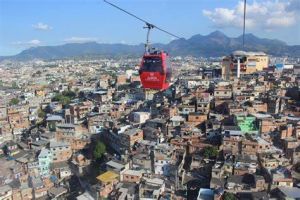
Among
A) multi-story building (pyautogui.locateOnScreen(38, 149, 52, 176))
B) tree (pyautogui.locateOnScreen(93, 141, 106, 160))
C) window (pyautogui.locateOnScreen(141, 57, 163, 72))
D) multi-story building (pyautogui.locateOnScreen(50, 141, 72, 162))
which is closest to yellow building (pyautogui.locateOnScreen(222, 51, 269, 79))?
tree (pyautogui.locateOnScreen(93, 141, 106, 160))

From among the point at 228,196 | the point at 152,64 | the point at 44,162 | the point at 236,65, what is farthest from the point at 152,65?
the point at 236,65

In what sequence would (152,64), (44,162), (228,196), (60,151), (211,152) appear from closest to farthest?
(152,64) → (228,196) → (211,152) → (44,162) → (60,151)

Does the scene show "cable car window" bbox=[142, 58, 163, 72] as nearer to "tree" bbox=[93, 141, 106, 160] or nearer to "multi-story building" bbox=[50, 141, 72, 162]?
"tree" bbox=[93, 141, 106, 160]

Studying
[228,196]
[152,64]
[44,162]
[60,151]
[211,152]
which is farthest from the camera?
[60,151]

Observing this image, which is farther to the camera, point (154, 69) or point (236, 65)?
point (236, 65)

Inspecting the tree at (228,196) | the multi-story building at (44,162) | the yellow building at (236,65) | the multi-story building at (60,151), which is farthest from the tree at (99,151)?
the yellow building at (236,65)

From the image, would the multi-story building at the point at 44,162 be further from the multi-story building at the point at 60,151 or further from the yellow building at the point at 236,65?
the yellow building at the point at 236,65

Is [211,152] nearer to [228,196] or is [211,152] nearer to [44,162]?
[228,196]
